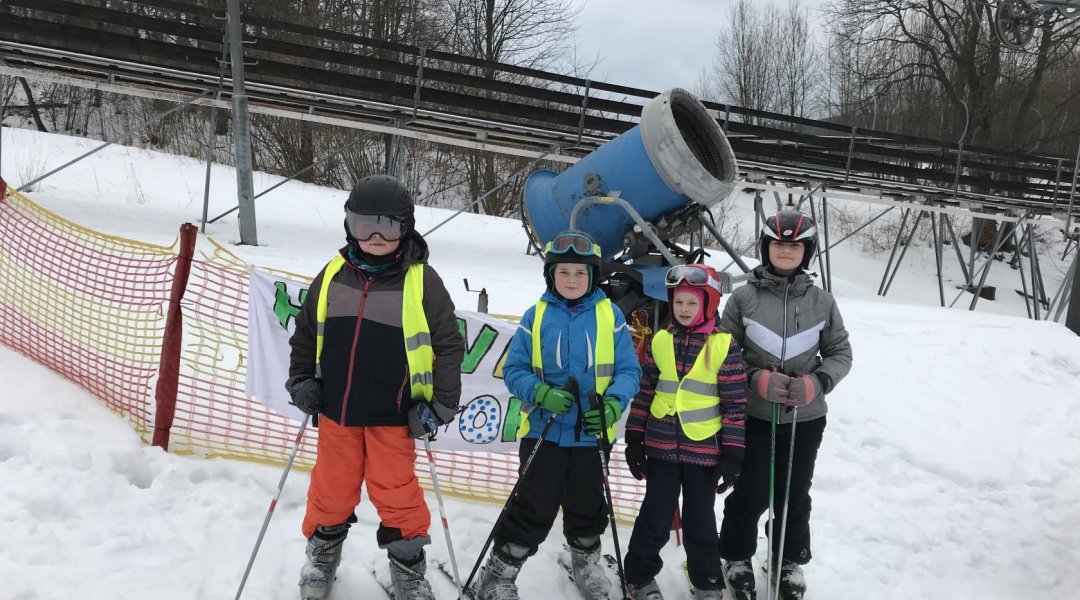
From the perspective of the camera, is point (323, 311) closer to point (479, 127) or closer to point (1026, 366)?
point (1026, 366)

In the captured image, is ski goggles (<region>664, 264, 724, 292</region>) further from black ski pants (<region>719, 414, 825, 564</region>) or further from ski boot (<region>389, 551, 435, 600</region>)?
ski boot (<region>389, 551, 435, 600</region>)

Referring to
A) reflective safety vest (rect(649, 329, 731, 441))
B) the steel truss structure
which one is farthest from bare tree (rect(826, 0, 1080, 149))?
reflective safety vest (rect(649, 329, 731, 441))

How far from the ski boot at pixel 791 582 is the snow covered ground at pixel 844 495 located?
263 millimetres

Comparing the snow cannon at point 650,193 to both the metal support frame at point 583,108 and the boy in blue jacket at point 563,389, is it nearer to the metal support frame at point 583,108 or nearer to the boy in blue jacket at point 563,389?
the boy in blue jacket at point 563,389

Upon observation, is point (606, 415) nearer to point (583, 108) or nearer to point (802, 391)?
point (802, 391)

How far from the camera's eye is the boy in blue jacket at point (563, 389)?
3105 millimetres

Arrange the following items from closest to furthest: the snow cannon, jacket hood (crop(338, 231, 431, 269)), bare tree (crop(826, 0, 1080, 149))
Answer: jacket hood (crop(338, 231, 431, 269))
the snow cannon
bare tree (crop(826, 0, 1080, 149))

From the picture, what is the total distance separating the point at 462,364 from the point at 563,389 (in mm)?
1002

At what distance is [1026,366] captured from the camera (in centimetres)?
688

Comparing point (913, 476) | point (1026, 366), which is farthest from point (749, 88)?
point (913, 476)

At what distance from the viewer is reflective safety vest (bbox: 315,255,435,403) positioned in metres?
2.91

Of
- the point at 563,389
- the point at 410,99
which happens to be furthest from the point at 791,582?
the point at 410,99

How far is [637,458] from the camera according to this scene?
318cm

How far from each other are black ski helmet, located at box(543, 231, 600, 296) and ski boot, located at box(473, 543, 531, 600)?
1212 mm
